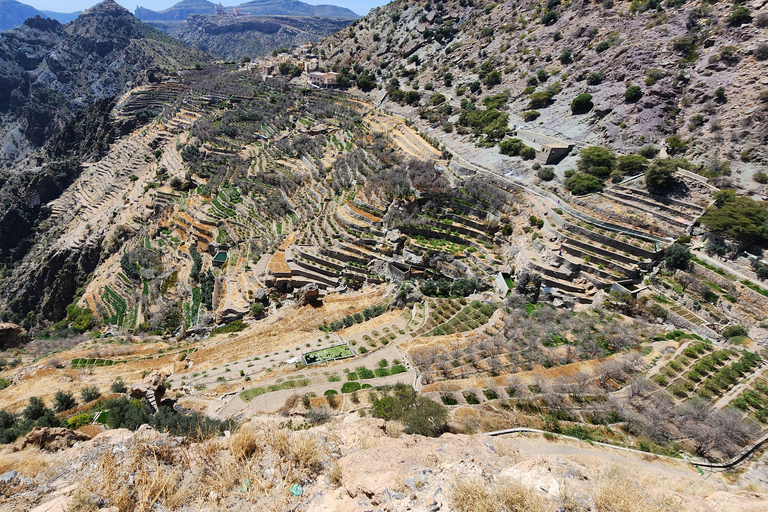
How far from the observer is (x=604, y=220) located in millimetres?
29953

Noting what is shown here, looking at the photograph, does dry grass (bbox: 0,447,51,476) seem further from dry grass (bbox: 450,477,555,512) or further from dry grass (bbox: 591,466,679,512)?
dry grass (bbox: 591,466,679,512)

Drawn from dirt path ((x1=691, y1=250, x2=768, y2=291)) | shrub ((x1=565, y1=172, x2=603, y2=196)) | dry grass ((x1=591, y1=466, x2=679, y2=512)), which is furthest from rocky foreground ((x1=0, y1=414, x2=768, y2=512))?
shrub ((x1=565, y1=172, x2=603, y2=196))

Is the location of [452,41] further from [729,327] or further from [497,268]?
[729,327]

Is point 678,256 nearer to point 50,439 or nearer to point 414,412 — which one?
point 414,412

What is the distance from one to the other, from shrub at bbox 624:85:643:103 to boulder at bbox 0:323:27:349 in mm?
70001

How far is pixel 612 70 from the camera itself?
157ft

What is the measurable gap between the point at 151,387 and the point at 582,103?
56.6 metres

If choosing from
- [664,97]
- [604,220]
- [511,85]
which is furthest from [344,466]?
[511,85]

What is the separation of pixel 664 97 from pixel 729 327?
108 ft

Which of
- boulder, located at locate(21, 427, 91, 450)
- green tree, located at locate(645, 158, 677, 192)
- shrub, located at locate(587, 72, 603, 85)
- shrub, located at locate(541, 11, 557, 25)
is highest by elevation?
shrub, located at locate(541, 11, 557, 25)

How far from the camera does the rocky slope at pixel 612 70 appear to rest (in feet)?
117

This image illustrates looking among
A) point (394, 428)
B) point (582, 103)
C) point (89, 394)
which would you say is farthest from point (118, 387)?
point (582, 103)

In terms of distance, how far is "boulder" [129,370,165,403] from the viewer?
1572 centimetres

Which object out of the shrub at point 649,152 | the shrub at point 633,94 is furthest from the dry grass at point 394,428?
the shrub at point 633,94
